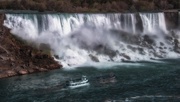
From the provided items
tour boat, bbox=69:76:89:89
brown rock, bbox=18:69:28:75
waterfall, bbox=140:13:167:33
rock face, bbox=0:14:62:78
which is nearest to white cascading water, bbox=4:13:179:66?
waterfall, bbox=140:13:167:33

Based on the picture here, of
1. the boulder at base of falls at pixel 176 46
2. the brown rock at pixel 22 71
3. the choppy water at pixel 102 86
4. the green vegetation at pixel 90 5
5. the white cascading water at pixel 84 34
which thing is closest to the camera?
the choppy water at pixel 102 86

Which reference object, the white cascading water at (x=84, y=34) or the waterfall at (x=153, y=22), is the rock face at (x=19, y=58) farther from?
the waterfall at (x=153, y=22)

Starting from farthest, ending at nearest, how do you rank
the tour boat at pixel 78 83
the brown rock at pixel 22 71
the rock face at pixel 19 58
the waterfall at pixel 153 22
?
the waterfall at pixel 153 22 → the brown rock at pixel 22 71 → the rock face at pixel 19 58 → the tour boat at pixel 78 83

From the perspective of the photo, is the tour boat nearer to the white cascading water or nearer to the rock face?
the rock face

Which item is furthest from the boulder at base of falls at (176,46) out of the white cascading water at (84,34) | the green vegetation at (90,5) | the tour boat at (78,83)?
the tour boat at (78,83)

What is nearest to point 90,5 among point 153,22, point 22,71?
point 153,22

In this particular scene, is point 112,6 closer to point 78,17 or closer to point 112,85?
point 78,17

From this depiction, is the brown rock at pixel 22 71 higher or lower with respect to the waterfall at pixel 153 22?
lower
